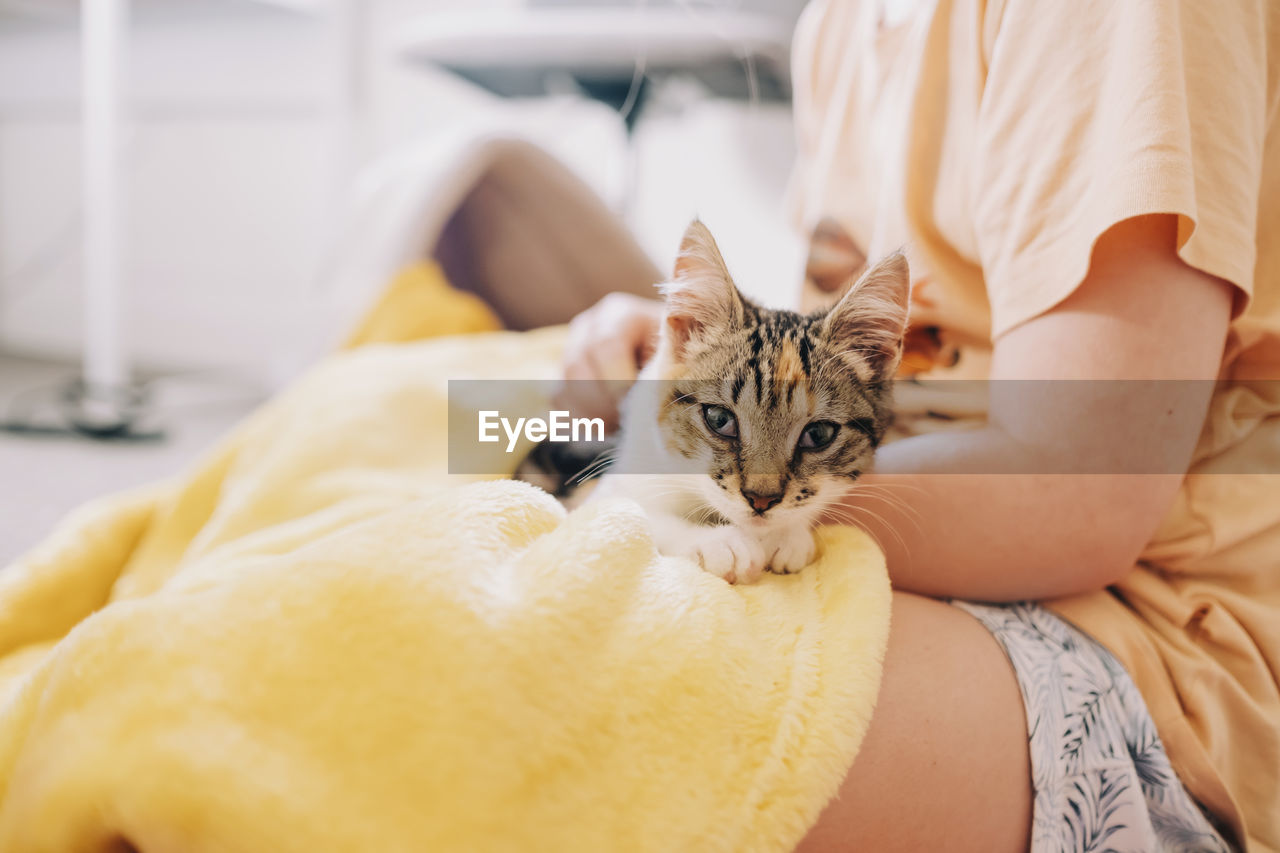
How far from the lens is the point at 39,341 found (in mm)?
3012

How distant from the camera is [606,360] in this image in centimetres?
85

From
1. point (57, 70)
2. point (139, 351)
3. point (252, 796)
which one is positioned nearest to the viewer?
point (252, 796)

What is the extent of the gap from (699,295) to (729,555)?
0.74 ft

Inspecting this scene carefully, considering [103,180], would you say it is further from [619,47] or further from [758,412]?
[758,412]

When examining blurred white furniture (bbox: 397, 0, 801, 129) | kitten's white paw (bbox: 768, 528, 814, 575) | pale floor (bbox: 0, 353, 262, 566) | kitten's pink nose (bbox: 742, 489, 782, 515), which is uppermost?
blurred white furniture (bbox: 397, 0, 801, 129)

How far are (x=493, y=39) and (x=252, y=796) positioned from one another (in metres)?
1.43

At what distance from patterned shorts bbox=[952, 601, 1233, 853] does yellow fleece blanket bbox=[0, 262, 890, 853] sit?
0.14m

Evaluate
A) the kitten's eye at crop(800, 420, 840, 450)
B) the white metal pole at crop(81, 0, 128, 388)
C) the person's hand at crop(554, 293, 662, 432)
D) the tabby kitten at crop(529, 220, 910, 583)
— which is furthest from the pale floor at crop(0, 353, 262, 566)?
the kitten's eye at crop(800, 420, 840, 450)

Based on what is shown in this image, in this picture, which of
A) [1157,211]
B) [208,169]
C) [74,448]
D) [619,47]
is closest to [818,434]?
[1157,211]

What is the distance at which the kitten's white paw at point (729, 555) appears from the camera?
1.78ft

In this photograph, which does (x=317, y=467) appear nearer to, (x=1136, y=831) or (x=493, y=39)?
(x=1136, y=831)

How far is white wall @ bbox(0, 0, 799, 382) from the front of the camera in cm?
257

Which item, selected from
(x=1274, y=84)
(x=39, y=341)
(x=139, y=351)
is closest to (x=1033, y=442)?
(x=1274, y=84)

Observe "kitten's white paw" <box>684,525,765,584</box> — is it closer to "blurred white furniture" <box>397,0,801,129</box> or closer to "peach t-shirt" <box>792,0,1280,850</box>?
"peach t-shirt" <box>792,0,1280,850</box>
